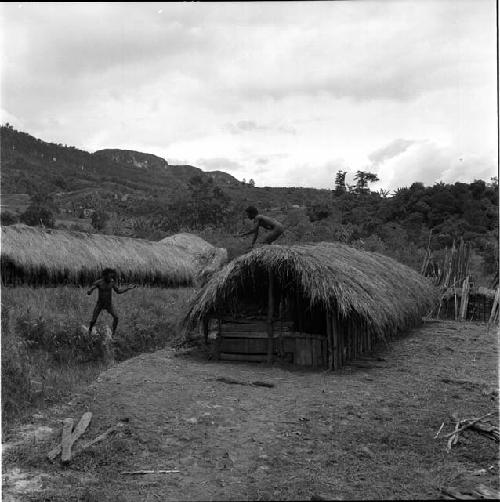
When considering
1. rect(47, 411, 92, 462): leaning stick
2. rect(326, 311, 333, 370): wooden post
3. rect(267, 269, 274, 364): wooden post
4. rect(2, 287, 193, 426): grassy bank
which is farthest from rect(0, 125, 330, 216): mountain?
rect(47, 411, 92, 462): leaning stick

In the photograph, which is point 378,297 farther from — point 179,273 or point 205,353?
point 179,273

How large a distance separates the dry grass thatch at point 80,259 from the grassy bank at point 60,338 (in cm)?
91

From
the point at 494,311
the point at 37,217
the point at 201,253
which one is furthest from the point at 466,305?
the point at 37,217

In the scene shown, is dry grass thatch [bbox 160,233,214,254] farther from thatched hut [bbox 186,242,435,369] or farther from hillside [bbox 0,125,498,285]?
thatched hut [bbox 186,242,435,369]

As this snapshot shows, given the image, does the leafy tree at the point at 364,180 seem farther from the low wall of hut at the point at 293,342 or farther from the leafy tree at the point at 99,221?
the low wall of hut at the point at 293,342

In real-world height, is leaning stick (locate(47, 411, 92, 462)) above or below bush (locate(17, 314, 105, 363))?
below

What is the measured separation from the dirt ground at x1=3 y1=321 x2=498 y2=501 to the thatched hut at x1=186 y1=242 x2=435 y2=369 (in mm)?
570

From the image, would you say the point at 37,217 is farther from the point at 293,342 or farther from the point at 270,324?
the point at 293,342

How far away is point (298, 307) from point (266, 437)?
4.94m

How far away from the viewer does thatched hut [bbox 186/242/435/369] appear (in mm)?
8953

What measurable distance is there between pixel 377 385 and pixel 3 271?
29.4 ft

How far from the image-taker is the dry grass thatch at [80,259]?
42.2 feet

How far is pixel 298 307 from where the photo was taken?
10.6 meters

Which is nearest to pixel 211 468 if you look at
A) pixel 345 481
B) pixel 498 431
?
pixel 345 481
